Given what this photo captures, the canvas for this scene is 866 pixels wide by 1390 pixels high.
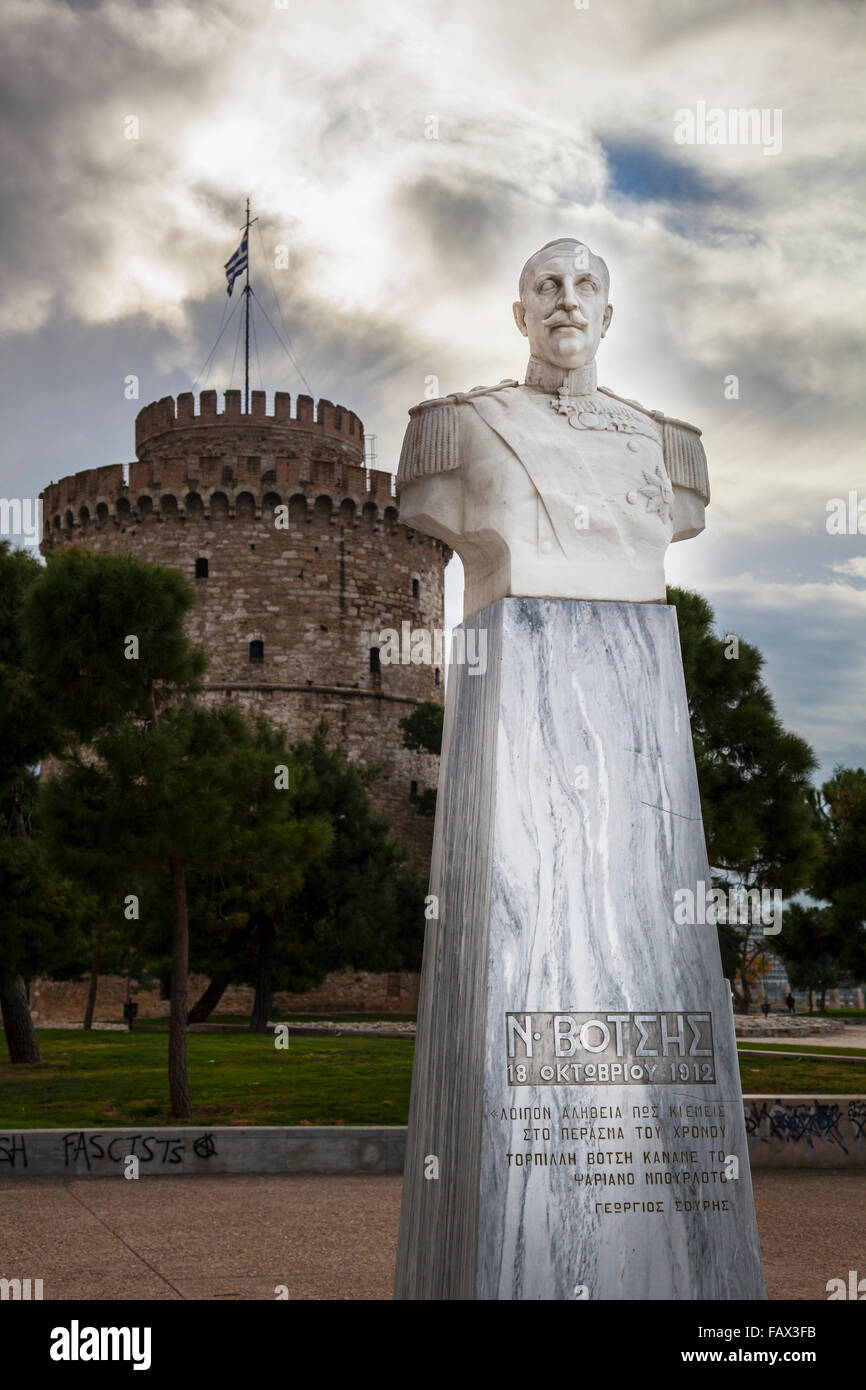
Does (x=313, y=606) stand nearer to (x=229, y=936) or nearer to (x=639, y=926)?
(x=229, y=936)

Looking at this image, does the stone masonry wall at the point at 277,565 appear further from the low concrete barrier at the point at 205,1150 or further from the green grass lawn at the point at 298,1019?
the low concrete barrier at the point at 205,1150

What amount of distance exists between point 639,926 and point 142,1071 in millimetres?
13089

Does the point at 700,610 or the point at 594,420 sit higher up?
the point at 700,610

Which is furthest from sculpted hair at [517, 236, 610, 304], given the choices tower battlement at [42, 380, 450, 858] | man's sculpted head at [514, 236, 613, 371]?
tower battlement at [42, 380, 450, 858]

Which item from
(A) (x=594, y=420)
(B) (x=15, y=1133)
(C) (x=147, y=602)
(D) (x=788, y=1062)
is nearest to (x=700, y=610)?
(D) (x=788, y=1062)

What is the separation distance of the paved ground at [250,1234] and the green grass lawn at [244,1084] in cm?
202

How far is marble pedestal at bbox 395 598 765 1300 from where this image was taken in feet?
12.9

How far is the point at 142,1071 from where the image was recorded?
53.0 feet

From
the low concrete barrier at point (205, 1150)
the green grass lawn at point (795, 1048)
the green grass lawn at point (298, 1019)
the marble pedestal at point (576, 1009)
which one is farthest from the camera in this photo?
the green grass lawn at point (298, 1019)

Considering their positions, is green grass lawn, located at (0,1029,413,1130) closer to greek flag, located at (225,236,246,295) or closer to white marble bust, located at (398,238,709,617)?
white marble bust, located at (398,238,709,617)

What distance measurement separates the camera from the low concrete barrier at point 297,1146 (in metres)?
10.1

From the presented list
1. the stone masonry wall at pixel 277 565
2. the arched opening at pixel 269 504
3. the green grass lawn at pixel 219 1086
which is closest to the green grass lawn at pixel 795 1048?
the green grass lawn at pixel 219 1086

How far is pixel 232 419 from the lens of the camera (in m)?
38.0

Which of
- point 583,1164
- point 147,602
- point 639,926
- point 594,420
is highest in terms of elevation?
point 147,602
